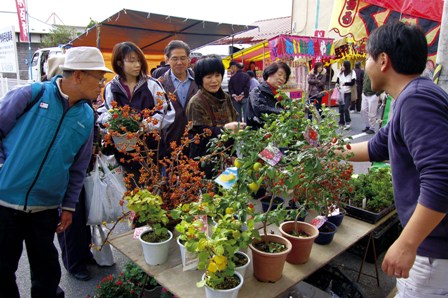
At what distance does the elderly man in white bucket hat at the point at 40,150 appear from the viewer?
1.62 metres

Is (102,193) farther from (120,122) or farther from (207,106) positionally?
(207,106)

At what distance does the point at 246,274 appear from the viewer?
1.51 m

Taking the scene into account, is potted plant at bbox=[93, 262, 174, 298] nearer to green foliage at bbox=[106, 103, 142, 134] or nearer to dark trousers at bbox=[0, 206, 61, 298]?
dark trousers at bbox=[0, 206, 61, 298]

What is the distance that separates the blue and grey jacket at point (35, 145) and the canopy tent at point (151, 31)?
5491 millimetres

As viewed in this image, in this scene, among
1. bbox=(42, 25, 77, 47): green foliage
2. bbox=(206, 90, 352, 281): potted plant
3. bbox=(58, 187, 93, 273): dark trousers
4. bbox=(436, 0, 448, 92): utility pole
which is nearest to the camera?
bbox=(206, 90, 352, 281): potted plant

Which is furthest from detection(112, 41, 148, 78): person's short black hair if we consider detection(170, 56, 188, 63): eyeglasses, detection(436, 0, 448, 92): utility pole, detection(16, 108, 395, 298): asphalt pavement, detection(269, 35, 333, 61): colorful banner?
detection(269, 35, 333, 61): colorful banner

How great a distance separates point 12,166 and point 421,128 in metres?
1.83

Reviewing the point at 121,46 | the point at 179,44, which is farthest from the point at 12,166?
the point at 179,44

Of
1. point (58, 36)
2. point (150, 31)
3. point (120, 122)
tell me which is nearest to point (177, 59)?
point (120, 122)

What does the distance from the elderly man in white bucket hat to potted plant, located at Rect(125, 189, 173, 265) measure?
45 cm

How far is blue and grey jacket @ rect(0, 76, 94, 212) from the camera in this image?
162 cm

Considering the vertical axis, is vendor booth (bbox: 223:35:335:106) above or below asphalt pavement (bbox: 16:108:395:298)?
above

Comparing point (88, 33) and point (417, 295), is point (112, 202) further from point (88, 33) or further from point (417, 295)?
point (88, 33)

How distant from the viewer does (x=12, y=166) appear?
1.61 m
